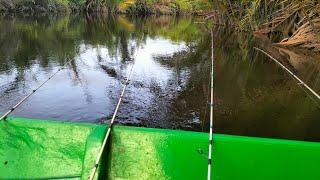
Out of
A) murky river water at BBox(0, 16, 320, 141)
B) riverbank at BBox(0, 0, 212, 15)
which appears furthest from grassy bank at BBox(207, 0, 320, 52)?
riverbank at BBox(0, 0, 212, 15)

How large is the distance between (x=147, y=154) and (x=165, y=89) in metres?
5.14

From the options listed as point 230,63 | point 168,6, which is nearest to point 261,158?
point 230,63

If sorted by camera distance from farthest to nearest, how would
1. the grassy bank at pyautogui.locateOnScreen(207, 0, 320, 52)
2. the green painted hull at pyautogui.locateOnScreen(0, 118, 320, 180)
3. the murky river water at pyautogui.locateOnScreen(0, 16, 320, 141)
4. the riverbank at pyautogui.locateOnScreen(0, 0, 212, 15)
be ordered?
1. the riverbank at pyautogui.locateOnScreen(0, 0, 212, 15)
2. the grassy bank at pyautogui.locateOnScreen(207, 0, 320, 52)
3. the murky river water at pyautogui.locateOnScreen(0, 16, 320, 141)
4. the green painted hull at pyautogui.locateOnScreen(0, 118, 320, 180)

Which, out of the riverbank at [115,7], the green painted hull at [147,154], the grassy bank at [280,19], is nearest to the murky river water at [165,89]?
the green painted hull at [147,154]

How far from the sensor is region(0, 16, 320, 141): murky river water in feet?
25.7

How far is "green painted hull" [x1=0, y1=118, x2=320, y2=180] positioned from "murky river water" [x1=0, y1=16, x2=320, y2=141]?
2436mm

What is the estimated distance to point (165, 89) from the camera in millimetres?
10023

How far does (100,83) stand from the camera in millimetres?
10414

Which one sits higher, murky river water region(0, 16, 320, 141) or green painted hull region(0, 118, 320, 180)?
green painted hull region(0, 118, 320, 180)

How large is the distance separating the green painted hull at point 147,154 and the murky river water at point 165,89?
95.9 inches

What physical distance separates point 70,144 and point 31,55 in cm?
1068

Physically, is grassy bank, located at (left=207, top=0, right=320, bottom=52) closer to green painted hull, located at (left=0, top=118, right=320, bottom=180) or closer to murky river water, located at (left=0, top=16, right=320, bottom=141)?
murky river water, located at (left=0, top=16, right=320, bottom=141)

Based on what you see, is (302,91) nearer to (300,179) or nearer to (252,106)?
(252,106)

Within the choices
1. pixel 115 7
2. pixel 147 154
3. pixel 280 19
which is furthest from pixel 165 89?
pixel 115 7
